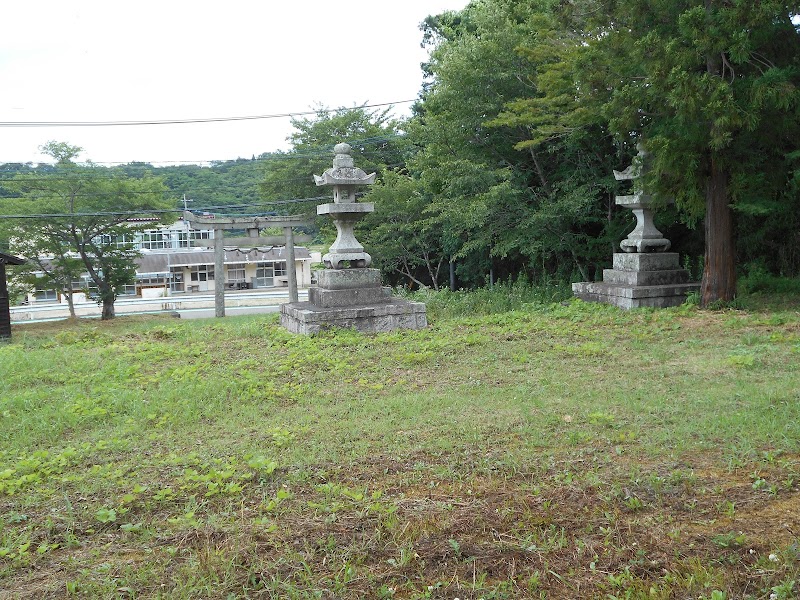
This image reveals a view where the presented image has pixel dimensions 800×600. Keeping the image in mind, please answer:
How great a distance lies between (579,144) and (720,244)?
4782 mm

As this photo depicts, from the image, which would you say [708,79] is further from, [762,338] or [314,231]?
[314,231]

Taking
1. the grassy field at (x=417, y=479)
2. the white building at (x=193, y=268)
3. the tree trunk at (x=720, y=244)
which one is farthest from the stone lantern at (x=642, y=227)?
the white building at (x=193, y=268)

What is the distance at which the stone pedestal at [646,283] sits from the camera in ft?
35.1

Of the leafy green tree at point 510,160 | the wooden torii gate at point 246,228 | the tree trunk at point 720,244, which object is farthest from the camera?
the wooden torii gate at point 246,228

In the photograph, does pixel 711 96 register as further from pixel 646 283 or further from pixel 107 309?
pixel 107 309

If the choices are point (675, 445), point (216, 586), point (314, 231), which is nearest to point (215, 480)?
point (216, 586)

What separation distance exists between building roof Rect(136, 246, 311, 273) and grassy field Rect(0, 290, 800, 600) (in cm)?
3223

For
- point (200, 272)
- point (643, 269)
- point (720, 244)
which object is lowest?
point (643, 269)

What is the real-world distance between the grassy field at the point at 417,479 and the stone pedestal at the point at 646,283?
3.64 metres

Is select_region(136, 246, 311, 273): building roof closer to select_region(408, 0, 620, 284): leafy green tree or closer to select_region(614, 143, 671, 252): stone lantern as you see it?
select_region(408, 0, 620, 284): leafy green tree

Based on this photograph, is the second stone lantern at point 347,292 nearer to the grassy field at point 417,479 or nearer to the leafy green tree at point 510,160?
the grassy field at point 417,479

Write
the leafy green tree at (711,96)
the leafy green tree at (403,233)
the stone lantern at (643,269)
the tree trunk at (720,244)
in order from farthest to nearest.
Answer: the leafy green tree at (403,233)
the stone lantern at (643,269)
the tree trunk at (720,244)
the leafy green tree at (711,96)

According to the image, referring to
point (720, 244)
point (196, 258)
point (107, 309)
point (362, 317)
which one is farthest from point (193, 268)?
point (720, 244)

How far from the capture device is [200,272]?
39.9 m
